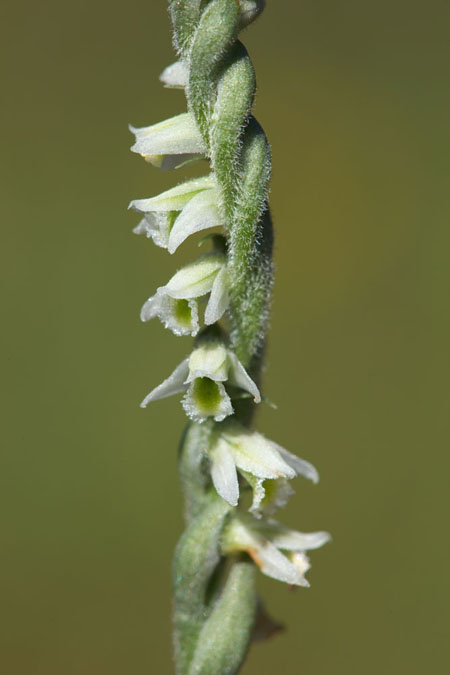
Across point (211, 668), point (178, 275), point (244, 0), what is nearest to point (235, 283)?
point (178, 275)

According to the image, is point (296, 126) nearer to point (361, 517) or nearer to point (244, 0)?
point (361, 517)

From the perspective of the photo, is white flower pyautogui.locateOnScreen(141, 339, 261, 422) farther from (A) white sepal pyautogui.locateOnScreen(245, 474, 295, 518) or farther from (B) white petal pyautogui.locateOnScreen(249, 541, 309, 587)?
(B) white petal pyautogui.locateOnScreen(249, 541, 309, 587)

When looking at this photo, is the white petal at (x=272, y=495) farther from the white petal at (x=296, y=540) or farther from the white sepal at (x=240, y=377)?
the white sepal at (x=240, y=377)

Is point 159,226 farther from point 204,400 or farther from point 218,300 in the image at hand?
point 204,400

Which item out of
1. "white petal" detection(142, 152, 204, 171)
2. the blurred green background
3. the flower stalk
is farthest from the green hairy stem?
the blurred green background

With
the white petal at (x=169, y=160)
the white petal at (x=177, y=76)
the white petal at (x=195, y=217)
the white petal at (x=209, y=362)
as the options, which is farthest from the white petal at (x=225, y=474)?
the white petal at (x=177, y=76)

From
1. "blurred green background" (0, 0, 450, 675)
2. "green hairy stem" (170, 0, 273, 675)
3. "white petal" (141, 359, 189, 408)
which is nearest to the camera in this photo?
"green hairy stem" (170, 0, 273, 675)

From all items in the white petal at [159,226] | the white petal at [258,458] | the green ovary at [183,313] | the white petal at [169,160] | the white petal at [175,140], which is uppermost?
the white petal at [175,140]
